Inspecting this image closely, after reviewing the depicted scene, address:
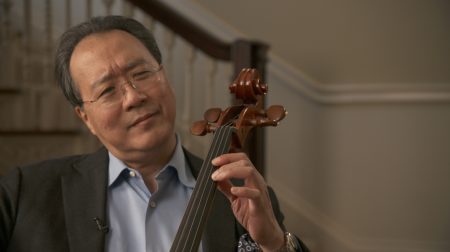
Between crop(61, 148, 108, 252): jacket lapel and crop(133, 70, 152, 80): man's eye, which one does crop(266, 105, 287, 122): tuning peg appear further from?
crop(61, 148, 108, 252): jacket lapel

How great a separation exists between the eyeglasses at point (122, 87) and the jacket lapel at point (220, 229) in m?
0.31

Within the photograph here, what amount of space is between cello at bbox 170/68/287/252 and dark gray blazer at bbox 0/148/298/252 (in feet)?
0.76

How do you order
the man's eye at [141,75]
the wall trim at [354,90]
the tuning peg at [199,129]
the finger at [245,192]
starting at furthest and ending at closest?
the wall trim at [354,90] → the man's eye at [141,75] → the tuning peg at [199,129] → the finger at [245,192]

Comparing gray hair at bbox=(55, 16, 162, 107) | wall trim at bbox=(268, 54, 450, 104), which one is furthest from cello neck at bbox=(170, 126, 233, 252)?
wall trim at bbox=(268, 54, 450, 104)

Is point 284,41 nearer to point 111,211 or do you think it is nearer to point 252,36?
point 252,36

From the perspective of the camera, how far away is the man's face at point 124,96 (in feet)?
3.60

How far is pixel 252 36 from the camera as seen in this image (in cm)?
299

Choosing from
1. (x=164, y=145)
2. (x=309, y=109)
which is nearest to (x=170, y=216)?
(x=164, y=145)

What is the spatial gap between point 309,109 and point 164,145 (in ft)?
6.09

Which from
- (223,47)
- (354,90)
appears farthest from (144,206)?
(354,90)

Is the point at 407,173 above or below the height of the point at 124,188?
below

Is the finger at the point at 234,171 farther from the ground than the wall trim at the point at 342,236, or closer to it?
farther from the ground

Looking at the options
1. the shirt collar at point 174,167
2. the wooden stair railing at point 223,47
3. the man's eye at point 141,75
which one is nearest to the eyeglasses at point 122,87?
the man's eye at point 141,75

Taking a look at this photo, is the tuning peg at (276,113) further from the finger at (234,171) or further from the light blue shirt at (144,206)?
the light blue shirt at (144,206)
